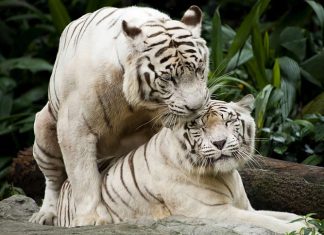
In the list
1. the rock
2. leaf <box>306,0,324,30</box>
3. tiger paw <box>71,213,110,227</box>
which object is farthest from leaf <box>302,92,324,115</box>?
the rock

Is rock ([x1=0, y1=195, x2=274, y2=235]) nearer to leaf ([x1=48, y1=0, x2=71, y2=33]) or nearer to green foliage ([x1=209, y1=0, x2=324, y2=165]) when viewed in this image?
green foliage ([x1=209, y1=0, x2=324, y2=165])

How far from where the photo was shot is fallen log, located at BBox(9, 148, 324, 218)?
6340 millimetres

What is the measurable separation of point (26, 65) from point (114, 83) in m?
4.65

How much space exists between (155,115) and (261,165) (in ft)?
4.54

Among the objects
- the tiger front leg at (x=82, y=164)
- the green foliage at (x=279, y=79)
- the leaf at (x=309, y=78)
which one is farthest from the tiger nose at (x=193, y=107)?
the leaf at (x=309, y=78)

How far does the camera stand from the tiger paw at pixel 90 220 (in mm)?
5695

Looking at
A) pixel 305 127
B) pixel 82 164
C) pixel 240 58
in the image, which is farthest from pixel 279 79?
pixel 82 164

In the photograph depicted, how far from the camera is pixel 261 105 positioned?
774 centimetres

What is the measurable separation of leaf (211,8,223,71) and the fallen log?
1.68 metres

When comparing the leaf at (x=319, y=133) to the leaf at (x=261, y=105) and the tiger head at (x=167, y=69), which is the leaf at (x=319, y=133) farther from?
the tiger head at (x=167, y=69)

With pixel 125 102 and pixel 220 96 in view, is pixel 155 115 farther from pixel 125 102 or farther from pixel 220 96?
pixel 220 96

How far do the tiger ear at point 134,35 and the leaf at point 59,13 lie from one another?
380 cm

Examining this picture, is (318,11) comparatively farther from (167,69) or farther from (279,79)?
(167,69)

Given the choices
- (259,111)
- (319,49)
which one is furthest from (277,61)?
(319,49)
